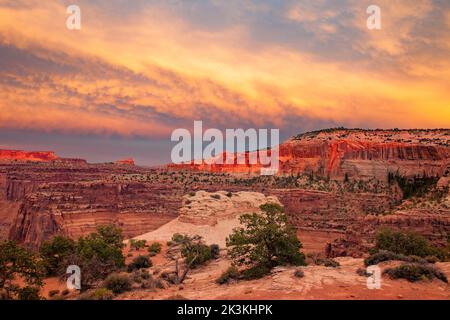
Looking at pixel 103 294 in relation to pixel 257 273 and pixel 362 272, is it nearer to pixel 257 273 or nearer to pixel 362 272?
pixel 257 273

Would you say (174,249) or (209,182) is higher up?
(209,182)

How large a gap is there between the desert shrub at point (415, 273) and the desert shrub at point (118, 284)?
44.4 feet

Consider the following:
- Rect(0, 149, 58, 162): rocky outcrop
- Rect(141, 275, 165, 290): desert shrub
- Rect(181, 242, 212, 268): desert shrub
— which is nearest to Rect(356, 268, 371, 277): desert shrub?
Rect(141, 275, 165, 290): desert shrub

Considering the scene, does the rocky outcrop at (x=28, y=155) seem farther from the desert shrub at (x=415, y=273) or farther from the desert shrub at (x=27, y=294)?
the desert shrub at (x=415, y=273)

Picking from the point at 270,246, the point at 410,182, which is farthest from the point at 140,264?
the point at 410,182

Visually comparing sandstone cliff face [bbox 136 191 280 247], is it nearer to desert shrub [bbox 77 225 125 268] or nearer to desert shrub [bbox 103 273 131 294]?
desert shrub [bbox 77 225 125 268]

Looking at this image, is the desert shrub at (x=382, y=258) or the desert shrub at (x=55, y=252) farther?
the desert shrub at (x=55, y=252)

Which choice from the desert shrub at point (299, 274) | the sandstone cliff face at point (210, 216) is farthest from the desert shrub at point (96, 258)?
the desert shrub at point (299, 274)

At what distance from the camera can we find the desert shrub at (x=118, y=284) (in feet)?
69.4

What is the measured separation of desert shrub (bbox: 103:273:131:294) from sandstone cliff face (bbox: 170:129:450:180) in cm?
5017
